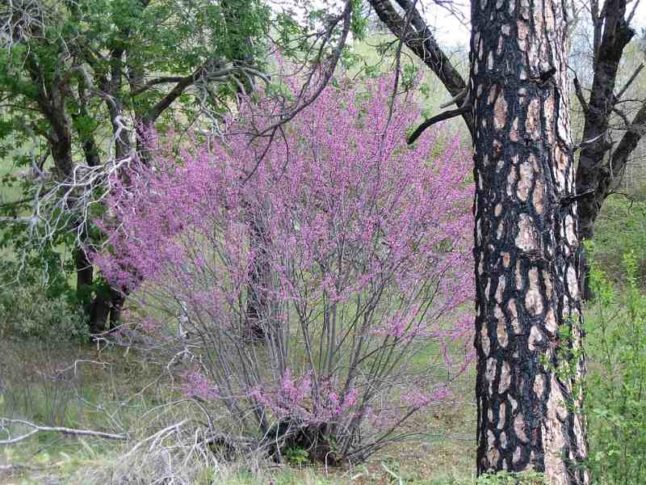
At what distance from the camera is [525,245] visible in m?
3.67

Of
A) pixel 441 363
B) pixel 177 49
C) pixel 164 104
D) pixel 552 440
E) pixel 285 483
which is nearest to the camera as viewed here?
pixel 552 440

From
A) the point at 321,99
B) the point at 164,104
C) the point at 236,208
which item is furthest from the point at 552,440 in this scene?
the point at 164,104

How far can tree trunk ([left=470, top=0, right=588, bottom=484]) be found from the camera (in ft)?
11.9

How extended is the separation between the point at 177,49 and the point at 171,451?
5.20 meters

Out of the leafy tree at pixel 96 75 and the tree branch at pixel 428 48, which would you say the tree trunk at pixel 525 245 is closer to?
the tree branch at pixel 428 48

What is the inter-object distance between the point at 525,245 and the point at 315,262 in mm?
3187

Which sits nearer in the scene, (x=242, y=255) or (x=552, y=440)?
(x=552, y=440)

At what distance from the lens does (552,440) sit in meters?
3.60

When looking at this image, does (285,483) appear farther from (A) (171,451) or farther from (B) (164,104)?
(B) (164,104)

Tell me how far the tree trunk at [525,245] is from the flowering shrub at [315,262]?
263 cm

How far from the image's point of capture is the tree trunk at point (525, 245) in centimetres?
362

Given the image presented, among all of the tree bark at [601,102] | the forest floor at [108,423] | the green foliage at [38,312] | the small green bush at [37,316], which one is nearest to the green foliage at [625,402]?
the forest floor at [108,423]

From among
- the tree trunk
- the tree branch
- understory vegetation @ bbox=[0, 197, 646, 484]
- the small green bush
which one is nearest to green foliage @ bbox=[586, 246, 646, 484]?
understory vegetation @ bbox=[0, 197, 646, 484]

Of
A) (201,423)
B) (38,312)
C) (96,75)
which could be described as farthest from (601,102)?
(38,312)
